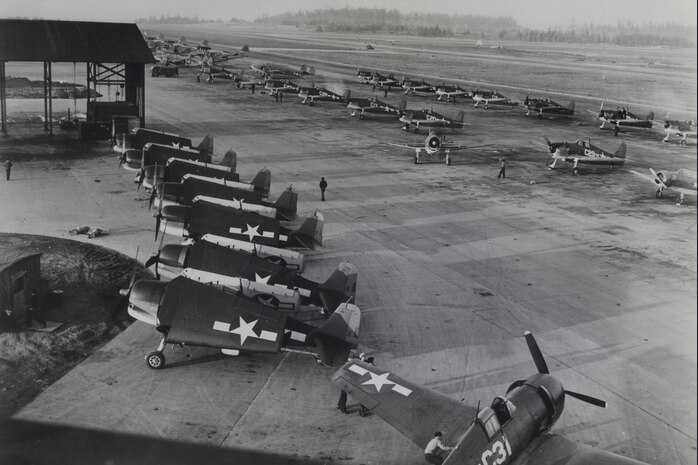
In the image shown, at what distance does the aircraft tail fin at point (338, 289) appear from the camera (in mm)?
17078

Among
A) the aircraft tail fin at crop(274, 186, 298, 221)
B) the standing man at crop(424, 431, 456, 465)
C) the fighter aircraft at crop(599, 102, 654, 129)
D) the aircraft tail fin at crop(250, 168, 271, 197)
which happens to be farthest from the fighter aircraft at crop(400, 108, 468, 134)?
the standing man at crop(424, 431, 456, 465)

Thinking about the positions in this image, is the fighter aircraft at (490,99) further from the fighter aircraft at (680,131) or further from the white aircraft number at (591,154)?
the white aircraft number at (591,154)

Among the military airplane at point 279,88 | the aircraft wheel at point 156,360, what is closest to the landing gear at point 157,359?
the aircraft wheel at point 156,360

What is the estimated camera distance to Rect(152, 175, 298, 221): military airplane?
77.0ft

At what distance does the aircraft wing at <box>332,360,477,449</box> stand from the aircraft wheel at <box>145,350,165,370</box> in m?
4.51

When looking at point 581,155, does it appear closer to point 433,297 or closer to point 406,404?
point 433,297

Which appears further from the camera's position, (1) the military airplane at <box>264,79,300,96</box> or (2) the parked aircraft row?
(1) the military airplane at <box>264,79,300,96</box>

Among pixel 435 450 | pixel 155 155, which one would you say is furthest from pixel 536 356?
pixel 155 155

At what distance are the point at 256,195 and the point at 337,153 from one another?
61.1ft

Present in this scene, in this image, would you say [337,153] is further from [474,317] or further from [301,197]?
[474,317]

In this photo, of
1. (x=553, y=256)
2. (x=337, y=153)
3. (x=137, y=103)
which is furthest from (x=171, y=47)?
(x=553, y=256)

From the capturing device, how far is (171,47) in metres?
132

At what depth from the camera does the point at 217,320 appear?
1483 centimetres

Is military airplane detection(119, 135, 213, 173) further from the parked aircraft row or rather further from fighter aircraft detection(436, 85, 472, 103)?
fighter aircraft detection(436, 85, 472, 103)
